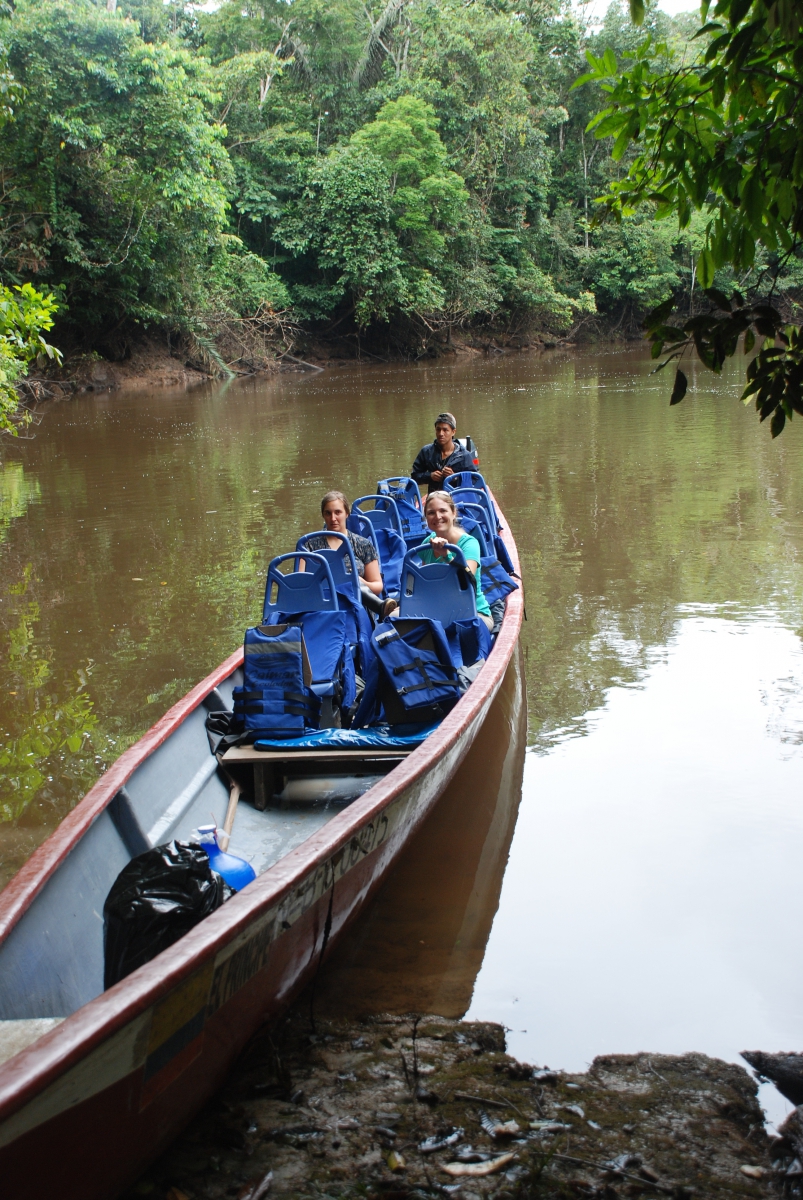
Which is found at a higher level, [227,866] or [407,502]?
[407,502]

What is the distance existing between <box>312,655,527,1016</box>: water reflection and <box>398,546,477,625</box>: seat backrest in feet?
2.42

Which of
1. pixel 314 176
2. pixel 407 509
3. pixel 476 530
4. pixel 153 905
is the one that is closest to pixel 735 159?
pixel 153 905

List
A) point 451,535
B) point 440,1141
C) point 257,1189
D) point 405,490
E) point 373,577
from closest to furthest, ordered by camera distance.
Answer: point 257,1189, point 440,1141, point 451,535, point 373,577, point 405,490

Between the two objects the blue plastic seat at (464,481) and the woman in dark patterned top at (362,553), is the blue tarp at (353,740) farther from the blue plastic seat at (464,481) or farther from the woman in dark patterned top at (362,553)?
the blue plastic seat at (464,481)

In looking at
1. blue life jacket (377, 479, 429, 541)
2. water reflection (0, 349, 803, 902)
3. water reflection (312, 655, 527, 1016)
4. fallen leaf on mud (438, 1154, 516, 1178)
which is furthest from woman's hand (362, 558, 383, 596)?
fallen leaf on mud (438, 1154, 516, 1178)

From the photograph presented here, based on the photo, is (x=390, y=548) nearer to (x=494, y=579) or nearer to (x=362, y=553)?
(x=362, y=553)

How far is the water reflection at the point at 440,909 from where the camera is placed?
335 cm

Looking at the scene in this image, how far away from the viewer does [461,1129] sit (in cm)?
251

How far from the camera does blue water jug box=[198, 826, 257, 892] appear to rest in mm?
3088

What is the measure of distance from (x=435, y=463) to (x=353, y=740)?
4.84 meters

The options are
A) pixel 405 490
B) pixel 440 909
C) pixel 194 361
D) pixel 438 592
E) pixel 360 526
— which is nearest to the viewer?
pixel 440 909

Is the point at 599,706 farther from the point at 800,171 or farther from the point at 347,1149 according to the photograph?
the point at 800,171

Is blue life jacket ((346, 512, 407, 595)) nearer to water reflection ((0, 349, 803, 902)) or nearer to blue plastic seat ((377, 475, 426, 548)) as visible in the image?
blue plastic seat ((377, 475, 426, 548))

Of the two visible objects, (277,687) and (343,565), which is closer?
(277,687)
